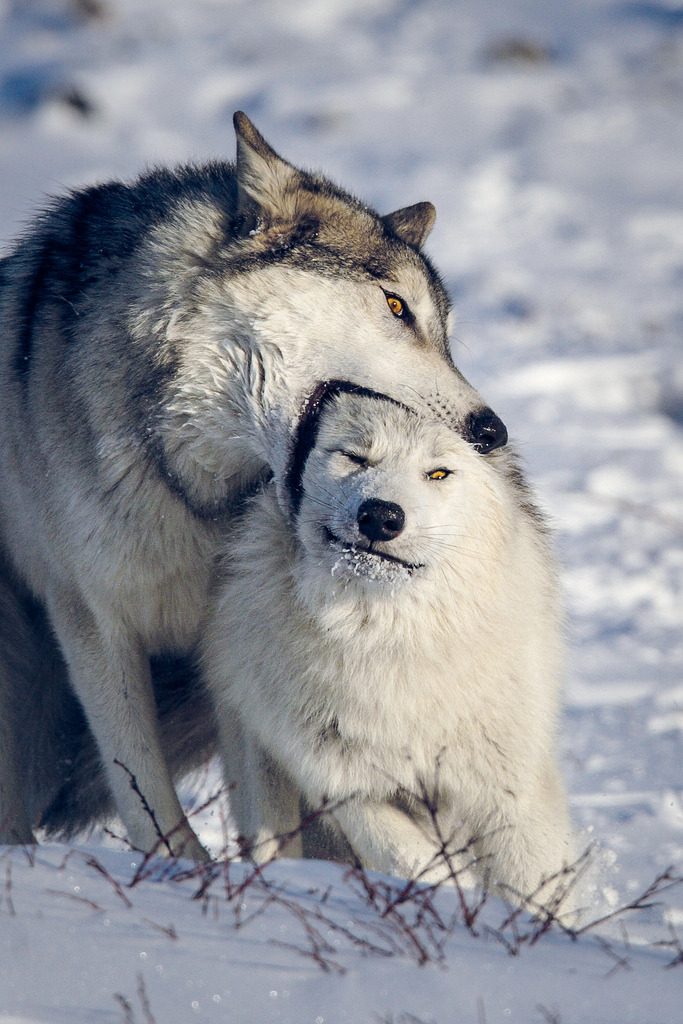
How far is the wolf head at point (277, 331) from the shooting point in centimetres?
309

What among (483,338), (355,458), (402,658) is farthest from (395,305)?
(483,338)

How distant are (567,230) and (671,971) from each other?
969cm

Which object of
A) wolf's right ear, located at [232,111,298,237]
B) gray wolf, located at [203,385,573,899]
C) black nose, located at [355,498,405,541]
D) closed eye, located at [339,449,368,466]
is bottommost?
gray wolf, located at [203,385,573,899]

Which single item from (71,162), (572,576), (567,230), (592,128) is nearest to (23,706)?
(572,576)

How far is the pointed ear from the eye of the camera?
3.96m

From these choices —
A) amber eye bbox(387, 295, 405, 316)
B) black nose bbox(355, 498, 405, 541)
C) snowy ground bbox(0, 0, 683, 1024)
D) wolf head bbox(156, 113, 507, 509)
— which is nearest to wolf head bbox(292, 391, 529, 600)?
black nose bbox(355, 498, 405, 541)

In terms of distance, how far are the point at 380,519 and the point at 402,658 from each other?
57 cm

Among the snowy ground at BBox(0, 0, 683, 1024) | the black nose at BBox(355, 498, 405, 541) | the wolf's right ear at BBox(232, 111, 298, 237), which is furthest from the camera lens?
the wolf's right ear at BBox(232, 111, 298, 237)

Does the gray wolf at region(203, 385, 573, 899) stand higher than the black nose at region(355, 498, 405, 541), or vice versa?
the black nose at region(355, 498, 405, 541)

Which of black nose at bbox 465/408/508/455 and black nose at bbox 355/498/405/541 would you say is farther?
black nose at bbox 465/408/508/455

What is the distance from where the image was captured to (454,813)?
318 centimetres

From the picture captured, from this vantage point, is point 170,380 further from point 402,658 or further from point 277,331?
point 402,658

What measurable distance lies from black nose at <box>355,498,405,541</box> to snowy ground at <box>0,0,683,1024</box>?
0.87m

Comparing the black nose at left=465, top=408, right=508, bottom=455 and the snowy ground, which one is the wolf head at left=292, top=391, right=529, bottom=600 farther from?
the snowy ground
